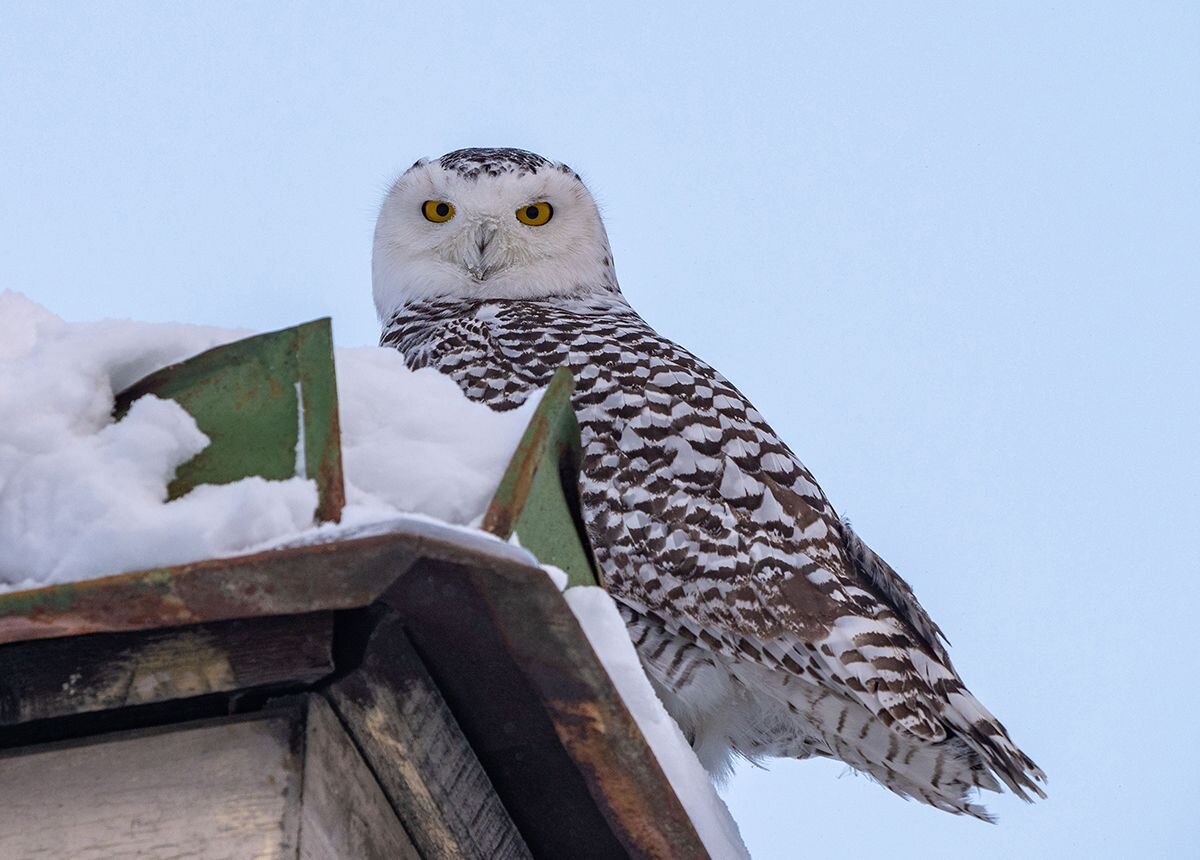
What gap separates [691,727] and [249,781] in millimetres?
2615

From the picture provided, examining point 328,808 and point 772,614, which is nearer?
point 328,808

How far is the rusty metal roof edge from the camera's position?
5.05ft

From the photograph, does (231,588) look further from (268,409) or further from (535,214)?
(535,214)

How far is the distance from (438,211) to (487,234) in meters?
0.26

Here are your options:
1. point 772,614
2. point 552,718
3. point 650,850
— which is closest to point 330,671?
point 552,718

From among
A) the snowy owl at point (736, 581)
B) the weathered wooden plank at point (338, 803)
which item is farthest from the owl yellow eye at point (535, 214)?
the weathered wooden plank at point (338, 803)

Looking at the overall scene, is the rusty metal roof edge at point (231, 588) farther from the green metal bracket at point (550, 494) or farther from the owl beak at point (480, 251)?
the owl beak at point (480, 251)

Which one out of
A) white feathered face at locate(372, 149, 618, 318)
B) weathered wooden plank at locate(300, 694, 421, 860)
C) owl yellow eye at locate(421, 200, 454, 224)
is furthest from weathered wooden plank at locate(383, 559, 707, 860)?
owl yellow eye at locate(421, 200, 454, 224)

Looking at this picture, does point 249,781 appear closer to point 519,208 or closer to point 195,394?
point 195,394

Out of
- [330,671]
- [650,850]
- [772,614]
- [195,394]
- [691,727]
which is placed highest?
[195,394]

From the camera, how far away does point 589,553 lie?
2008 millimetres

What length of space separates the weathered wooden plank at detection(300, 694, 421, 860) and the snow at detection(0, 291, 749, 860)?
0.30 metres

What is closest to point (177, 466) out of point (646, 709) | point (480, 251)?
point (646, 709)

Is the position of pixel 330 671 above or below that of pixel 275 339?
below
